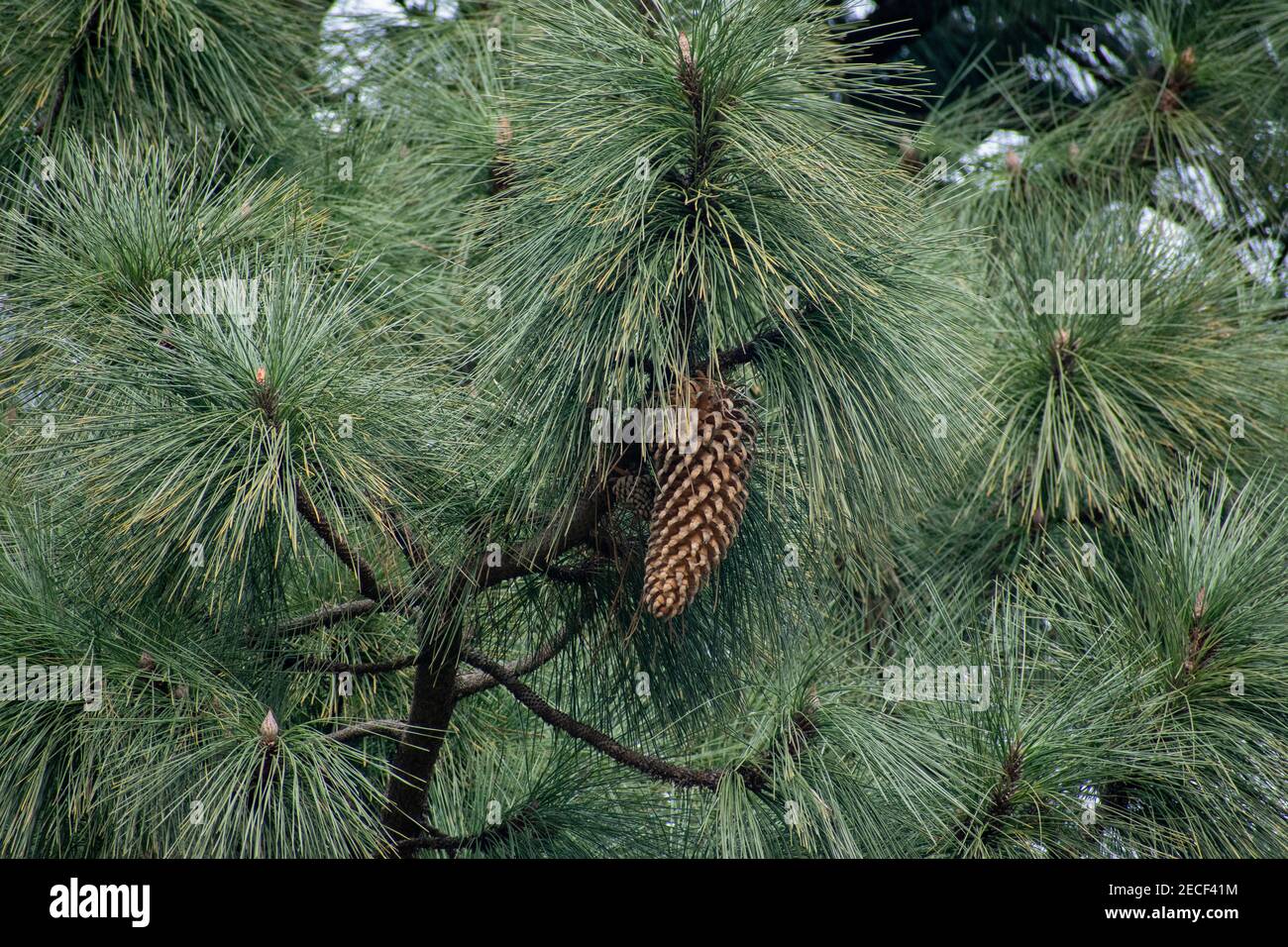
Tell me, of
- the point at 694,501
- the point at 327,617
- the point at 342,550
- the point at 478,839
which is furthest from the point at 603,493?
the point at 478,839

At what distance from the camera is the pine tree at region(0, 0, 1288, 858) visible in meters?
1.79

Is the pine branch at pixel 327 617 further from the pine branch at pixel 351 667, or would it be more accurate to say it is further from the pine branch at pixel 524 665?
the pine branch at pixel 524 665

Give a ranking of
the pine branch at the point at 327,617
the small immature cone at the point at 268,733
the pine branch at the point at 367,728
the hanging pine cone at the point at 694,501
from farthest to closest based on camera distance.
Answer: the pine branch at the point at 327,617, the pine branch at the point at 367,728, the small immature cone at the point at 268,733, the hanging pine cone at the point at 694,501

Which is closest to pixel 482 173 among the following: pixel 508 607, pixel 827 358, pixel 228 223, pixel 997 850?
pixel 228 223

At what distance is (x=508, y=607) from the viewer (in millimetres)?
2215

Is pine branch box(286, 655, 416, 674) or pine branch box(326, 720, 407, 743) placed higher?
pine branch box(286, 655, 416, 674)

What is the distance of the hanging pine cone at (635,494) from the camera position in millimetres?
1859

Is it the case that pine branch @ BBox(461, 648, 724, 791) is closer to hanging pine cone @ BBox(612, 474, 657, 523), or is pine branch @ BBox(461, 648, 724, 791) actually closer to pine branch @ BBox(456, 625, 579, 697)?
pine branch @ BBox(456, 625, 579, 697)

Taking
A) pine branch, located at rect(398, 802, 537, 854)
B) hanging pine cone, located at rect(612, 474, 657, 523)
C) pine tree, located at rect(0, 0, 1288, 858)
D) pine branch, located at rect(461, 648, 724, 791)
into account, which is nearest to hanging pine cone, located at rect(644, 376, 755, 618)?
pine tree, located at rect(0, 0, 1288, 858)

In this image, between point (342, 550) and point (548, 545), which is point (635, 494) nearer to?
point (548, 545)

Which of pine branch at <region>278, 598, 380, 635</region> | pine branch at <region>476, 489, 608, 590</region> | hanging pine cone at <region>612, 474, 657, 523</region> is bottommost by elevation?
pine branch at <region>278, 598, 380, 635</region>

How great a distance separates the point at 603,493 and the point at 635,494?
0.04m

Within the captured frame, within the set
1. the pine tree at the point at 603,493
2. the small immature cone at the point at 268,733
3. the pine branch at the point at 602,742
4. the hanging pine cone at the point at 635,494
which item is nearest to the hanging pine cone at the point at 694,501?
the pine tree at the point at 603,493
